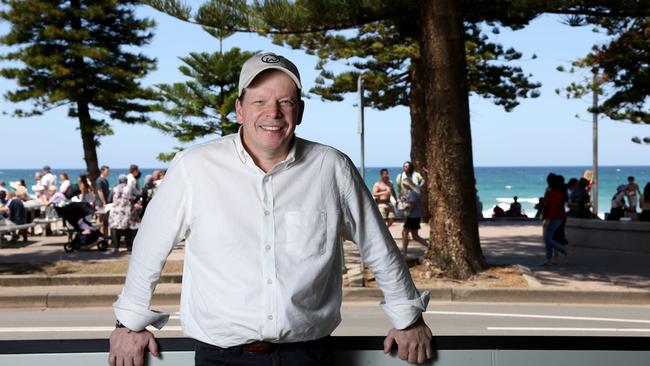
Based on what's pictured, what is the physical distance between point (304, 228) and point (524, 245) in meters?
16.6

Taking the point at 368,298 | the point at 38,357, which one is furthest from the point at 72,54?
the point at 38,357

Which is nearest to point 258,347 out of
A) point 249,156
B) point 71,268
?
point 249,156

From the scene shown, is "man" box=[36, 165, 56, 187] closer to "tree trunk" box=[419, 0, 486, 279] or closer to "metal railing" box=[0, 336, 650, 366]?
"tree trunk" box=[419, 0, 486, 279]

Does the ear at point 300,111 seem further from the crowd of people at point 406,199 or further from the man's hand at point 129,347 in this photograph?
the crowd of people at point 406,199

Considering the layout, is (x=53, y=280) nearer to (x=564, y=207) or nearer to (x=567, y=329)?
(x=567, y=329)

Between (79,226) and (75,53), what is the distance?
16.7 metres

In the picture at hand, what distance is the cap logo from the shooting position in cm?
254

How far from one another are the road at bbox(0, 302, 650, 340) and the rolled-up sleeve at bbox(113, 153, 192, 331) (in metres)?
6.47

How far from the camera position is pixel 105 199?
19.4m

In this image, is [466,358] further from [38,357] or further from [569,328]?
[569,328]

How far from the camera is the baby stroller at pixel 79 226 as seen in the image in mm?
16781

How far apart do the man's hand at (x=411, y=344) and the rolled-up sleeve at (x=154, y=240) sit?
2.24 feet

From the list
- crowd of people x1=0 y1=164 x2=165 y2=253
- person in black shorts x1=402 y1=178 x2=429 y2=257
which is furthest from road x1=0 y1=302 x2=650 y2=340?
crowd of people x1=0 y1=164 x2=165 y2=253

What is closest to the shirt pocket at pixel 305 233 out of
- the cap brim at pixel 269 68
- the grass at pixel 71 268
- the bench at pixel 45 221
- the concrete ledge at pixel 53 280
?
the cap brim at pixel 269 68
